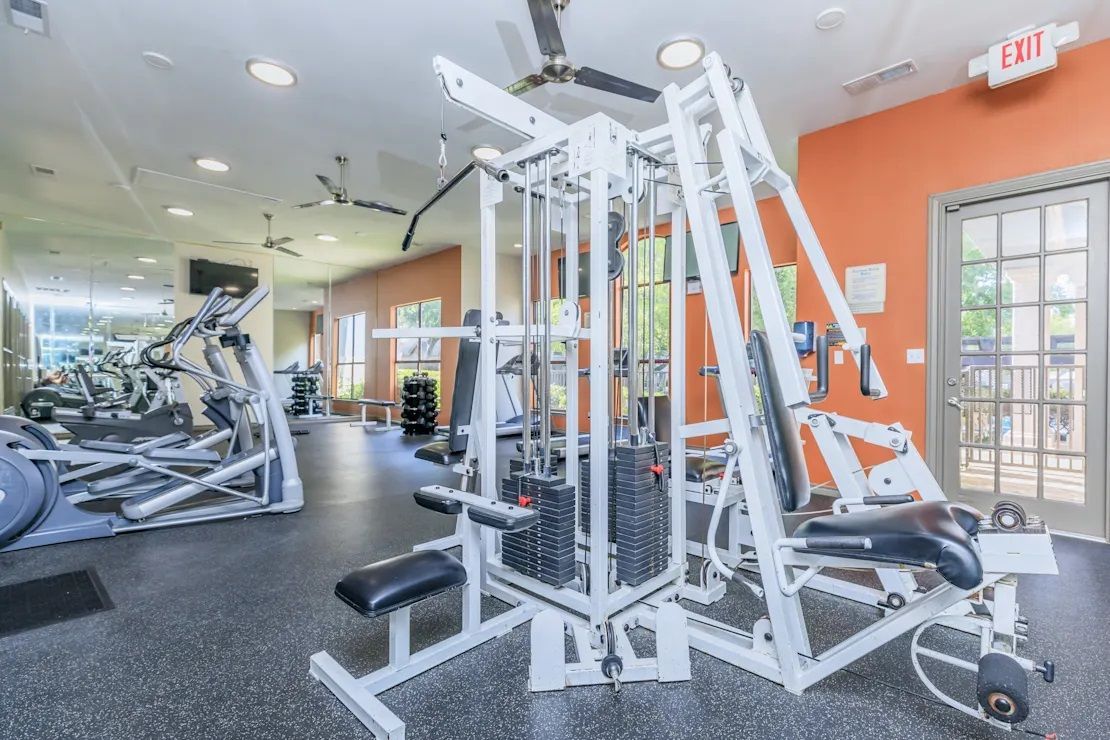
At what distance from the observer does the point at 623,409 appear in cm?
329

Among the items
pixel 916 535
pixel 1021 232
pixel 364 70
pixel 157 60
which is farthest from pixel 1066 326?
pixel 157 60

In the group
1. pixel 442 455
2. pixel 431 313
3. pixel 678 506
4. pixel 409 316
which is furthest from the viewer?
pixel 409 316

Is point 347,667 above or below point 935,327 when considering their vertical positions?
below

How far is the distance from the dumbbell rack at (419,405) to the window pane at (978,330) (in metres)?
6.13

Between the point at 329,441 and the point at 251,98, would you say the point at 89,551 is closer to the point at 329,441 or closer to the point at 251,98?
the point at 251,98

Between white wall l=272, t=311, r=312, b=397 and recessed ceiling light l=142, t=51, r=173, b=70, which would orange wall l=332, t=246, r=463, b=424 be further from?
recessed ceiling light l=142, t=51, r=173, b=70

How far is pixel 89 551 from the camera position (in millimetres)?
2742

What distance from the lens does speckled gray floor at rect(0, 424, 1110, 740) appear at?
4.59 feet

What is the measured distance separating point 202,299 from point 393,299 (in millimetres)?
2795

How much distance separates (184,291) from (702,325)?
729 cm

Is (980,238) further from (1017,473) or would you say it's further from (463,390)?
(463,390)

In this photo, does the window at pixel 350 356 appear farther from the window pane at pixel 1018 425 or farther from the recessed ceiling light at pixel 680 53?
Result: the window pane at pixel 1018 425

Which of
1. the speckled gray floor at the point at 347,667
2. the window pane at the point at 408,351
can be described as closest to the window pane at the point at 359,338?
the window pane at the point at 408,351

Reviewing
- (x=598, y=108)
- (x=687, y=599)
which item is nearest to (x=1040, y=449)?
(x=687, y=599)
